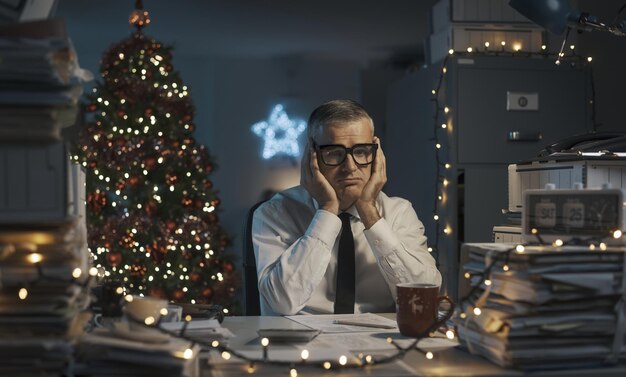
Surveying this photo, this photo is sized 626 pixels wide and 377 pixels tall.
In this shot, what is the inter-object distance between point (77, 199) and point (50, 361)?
27 centimetres

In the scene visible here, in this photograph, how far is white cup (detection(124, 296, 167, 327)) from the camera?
45.7 inches

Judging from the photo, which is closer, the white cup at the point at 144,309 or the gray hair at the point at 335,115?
the white cup at the point at 144,309

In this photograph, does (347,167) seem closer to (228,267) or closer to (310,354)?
(310,354)

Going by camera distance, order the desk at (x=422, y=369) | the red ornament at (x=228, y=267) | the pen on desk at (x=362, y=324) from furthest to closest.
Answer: the red ornament at (x=228, y=267)
the pen on desk at (x=362, y=324)
the desk at (x=422, y=369)

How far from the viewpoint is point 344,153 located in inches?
87.0

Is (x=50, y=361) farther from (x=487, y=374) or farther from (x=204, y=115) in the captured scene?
(x=204, y=115)

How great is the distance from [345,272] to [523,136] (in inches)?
76.3

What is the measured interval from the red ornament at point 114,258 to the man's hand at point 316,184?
254cm

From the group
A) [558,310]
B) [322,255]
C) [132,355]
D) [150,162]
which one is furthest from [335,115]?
[150,162]

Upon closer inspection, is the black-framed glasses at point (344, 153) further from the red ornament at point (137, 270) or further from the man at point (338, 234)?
the red ornament at point (137, 270)

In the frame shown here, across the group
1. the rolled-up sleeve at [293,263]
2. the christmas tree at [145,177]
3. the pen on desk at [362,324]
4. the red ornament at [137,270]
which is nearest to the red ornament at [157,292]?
the christmas tree at [145,177]

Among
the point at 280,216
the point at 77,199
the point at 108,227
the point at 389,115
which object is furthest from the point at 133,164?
the point at 77,199

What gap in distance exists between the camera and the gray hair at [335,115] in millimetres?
2195

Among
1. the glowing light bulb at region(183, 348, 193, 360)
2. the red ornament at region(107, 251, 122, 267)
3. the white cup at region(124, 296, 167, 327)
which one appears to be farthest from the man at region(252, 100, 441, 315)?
the red ornament at region(107, 251, 122, 267)
